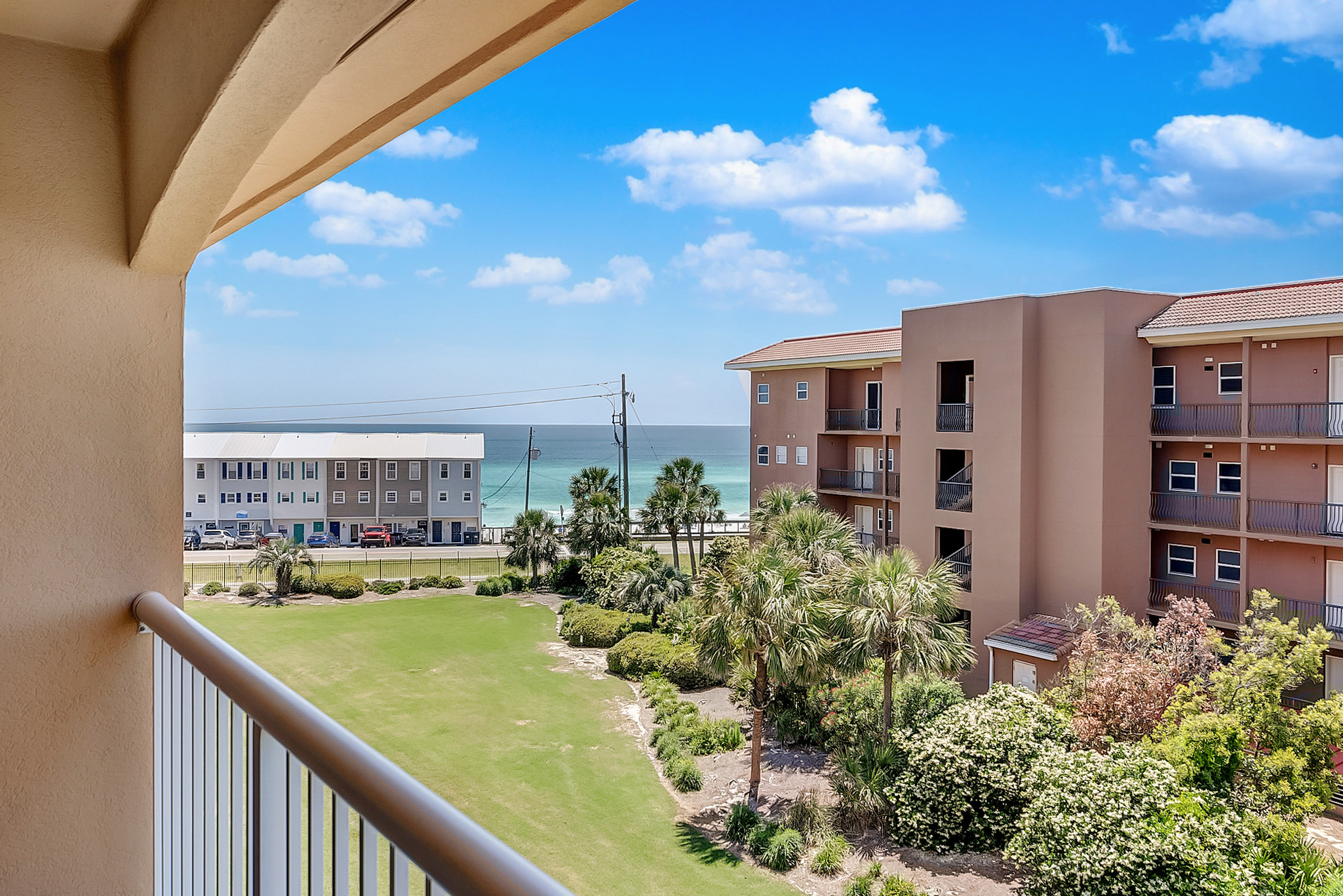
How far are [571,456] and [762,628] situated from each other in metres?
92.2

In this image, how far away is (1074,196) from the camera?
252ft

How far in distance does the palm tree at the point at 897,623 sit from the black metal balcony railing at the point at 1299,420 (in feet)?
21.0

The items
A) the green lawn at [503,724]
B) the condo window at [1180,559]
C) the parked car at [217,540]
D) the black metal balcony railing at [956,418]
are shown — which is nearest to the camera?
the green lawn at [503,724]

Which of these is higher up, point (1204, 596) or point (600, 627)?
point (1204, 596)

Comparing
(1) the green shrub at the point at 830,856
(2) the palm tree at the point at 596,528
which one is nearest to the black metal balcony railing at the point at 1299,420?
(1) the green shrub at the point at 830,856

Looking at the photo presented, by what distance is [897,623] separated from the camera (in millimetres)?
10305

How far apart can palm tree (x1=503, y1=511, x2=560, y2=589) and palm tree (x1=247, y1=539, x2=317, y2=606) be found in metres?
5.66

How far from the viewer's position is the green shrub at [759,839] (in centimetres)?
930

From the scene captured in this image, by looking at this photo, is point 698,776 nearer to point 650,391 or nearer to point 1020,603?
point 1020,603

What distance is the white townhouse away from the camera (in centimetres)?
3044

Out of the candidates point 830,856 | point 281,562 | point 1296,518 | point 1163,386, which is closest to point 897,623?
point 830,856

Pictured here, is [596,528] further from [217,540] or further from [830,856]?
[217,540]

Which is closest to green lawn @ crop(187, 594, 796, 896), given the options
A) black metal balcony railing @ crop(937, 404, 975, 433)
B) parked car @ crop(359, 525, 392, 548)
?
black metal balcony railing @ crop(937, 404, 975, 433)

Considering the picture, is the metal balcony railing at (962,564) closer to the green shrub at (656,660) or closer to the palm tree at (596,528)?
the green shrub at (656,660)
